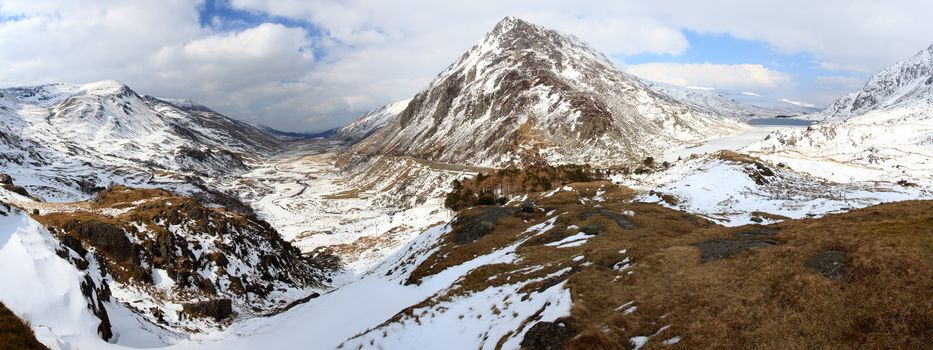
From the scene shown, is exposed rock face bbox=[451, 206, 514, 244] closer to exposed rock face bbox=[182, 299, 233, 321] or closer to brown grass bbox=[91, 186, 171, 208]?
exposed rock face bbox=[182, 299, 233, 321]

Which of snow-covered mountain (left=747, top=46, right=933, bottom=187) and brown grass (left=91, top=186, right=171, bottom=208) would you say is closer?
brown grass (left=91, top=186, right=171, bottom=208)

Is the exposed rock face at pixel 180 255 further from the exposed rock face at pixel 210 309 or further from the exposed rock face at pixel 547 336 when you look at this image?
the exposed rock face at pixel 547 336

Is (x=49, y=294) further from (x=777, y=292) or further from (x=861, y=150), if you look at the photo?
(x=861, y=150)

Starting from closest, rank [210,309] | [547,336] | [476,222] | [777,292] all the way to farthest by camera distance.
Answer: [777,292] < [547,336] < [210,309] < [476,222]

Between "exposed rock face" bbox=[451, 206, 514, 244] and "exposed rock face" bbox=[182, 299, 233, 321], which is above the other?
"exposed rock face" bbox=[451, 206, 514, 244]

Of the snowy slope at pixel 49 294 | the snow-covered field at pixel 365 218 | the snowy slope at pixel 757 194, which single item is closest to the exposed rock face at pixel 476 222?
the snowy slope at pixel 757 194

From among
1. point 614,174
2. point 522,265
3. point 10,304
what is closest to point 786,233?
point 522,265

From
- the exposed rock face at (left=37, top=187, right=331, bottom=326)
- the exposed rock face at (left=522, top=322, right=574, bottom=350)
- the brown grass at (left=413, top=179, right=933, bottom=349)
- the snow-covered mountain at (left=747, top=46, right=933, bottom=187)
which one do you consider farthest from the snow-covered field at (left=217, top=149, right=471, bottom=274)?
the snow-covered mountain at (left=747, top=46, right=933, bottom=187)

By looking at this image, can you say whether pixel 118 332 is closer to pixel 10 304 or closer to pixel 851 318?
pixel 10 304

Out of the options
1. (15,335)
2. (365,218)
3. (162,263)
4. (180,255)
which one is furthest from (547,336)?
(365,218)
